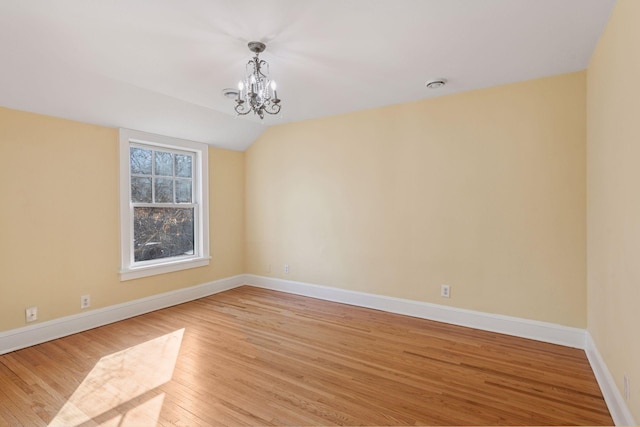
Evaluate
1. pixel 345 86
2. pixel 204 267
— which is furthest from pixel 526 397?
pixel 204 267

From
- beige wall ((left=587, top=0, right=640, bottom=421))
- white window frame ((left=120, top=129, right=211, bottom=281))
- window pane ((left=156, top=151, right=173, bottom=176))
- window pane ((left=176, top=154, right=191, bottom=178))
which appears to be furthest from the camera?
window pane ((left=176, top=154, right=191, bottom=178))

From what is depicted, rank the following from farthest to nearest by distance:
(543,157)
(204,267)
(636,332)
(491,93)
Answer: (204,267) → (491,93) → (543,157) → (636,332)

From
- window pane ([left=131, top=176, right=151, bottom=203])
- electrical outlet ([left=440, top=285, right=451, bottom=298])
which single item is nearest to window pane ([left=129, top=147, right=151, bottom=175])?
window pane ([left=131, top=176, right=151, bottom=203])

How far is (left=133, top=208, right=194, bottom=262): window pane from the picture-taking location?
3.96 meters

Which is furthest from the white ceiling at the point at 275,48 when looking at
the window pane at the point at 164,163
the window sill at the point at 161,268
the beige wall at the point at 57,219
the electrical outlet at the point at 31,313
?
the electrical outlet at the point at 31,313

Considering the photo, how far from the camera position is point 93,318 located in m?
3.39

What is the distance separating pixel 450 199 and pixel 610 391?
77.7 inches

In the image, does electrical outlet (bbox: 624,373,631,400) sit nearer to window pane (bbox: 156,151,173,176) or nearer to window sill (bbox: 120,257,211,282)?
window sill (bbox: 120,257,211,282)

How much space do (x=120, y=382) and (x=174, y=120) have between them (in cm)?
281

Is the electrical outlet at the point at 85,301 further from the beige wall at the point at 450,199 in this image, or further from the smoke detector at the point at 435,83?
the smoke detector at the point at 435,83

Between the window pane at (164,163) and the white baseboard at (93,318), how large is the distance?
63.2 inches

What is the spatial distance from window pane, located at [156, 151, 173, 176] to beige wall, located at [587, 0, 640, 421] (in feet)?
14.8

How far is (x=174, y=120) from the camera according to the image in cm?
380

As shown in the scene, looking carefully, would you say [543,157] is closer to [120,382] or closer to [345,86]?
[345,86]
